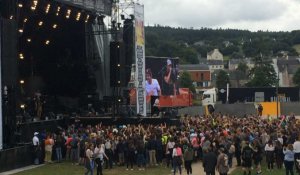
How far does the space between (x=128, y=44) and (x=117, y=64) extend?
2.32m

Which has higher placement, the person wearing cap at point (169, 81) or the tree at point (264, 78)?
the tree at point (264, 78)

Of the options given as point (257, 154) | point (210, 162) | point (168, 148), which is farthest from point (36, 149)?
point (210, 162)

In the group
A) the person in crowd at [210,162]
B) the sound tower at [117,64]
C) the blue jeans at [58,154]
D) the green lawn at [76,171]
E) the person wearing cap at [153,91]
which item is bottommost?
the green lawn at [76,171]

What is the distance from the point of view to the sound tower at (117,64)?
122 feet

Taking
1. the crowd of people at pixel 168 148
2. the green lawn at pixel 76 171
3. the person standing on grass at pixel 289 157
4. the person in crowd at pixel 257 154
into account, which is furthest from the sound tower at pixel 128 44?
the person standing on grass at pixel 289 157

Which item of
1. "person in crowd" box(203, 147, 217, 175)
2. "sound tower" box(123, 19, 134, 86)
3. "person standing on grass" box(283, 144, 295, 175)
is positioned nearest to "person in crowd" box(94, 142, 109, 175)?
"person in crowd" box(203, 147, 217, 175)

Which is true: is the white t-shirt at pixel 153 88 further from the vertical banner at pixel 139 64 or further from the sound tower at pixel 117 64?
the vertical banner at pixel 139 64

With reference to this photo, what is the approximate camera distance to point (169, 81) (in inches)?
2315

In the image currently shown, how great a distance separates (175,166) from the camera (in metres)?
20.7

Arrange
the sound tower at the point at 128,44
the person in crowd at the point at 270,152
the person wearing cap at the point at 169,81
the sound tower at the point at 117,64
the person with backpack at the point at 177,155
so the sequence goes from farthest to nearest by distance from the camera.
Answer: the person wearing cap at the point at 169,81, the sound tower at the point at 128,44, the sound tower at the point at 117,64, the person in crowd at the point at 270,152, the person with backpack at the point at 177,155

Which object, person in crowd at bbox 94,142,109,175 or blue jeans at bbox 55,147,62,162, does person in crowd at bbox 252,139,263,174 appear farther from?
blue jeans at bbox 55,147,62,162

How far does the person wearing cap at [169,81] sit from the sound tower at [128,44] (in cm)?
1782

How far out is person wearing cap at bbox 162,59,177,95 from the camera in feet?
191

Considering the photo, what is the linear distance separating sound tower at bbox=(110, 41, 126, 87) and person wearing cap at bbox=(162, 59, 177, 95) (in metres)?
20.4
